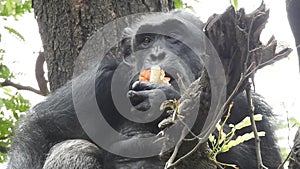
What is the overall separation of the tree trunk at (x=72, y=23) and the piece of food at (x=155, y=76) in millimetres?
874

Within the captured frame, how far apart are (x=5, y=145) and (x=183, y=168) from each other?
9.91 feet

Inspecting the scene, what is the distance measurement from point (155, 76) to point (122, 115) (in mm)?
627

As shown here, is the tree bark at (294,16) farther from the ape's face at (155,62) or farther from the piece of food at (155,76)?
the piece of food at (155,76)

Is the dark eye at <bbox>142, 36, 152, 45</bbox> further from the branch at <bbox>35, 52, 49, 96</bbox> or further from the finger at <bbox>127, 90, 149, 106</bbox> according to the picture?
the branch at <bbox>35, 52, 49, 96</bbox>

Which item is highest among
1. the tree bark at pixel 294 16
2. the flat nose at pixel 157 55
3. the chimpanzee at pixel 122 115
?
the tree bark at pixel 294 16

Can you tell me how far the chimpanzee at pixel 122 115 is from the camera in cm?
338

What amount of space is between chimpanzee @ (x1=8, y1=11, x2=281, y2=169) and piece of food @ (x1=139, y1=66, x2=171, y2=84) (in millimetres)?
68

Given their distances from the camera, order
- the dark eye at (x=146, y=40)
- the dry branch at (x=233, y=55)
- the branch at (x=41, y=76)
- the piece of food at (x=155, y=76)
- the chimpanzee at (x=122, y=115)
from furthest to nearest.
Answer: the branch at (x=41, y=76), the dark eye at (x=146, y=40), the chimpanzee at (x=122, y=115), the piece of food at (x=155, y=76), the dry branch at (x=233, y=55)

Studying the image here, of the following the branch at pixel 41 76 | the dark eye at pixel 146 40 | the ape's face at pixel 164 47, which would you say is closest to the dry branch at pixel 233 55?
the ape's face at pixel 164 47

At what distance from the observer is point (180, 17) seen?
386 centimetres

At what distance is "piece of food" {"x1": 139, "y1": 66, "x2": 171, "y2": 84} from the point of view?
10.2 ft

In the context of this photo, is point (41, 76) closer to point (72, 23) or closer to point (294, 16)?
point (72, 23)

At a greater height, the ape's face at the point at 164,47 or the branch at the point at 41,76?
the ape's face at the point at 164,47

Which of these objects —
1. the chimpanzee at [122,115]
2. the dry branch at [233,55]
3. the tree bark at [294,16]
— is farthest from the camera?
the chimpanzee at [122,115]
